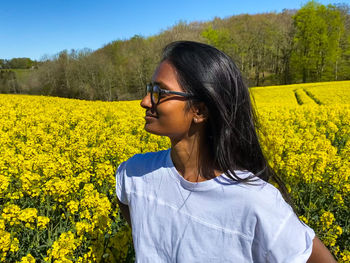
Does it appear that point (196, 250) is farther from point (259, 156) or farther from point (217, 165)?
point (259, 156)

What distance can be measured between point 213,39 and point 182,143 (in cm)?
5751

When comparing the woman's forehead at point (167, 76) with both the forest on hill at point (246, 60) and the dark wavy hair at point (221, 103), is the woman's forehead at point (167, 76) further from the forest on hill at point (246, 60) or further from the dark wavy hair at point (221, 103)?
the forest on hill at point (246, 60)

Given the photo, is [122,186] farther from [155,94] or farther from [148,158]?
[155,94]

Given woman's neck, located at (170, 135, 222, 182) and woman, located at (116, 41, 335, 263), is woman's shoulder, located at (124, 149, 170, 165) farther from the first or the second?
woman's neck, located at (170, 135, 222, 182)

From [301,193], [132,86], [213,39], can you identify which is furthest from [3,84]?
[301,193]

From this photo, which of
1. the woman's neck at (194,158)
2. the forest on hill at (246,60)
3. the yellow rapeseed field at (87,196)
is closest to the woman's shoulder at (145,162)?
the woman's neck at (194,158)

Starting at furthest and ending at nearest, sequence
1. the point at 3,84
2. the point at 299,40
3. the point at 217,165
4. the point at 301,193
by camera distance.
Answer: the point at 3,84 < the point at 299,40 < the point at 301,193 < the point at 217,165

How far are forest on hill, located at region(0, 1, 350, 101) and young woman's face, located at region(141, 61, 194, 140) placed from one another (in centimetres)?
4233

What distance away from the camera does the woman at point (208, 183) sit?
3.61 ft

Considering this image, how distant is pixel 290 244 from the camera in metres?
1.04

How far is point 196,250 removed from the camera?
1.27m

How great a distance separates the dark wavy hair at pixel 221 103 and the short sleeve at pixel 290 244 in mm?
240

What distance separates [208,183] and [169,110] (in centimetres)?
38

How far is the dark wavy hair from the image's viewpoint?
1253 millimetres
